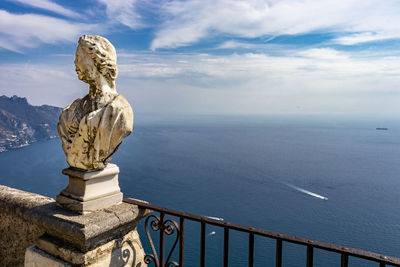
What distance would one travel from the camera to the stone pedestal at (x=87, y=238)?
2301mm

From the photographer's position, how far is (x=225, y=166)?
63.4 meters

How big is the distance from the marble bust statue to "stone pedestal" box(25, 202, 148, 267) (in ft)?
1.53

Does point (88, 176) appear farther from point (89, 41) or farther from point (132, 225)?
point (89, 41)

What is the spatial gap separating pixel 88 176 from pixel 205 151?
7867cm

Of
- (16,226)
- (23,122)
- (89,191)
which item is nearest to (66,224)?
(89,191)

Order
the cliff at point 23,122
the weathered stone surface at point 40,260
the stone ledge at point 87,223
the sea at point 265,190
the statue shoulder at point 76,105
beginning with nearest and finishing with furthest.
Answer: the stone ledge at point 87,223, the weathered stone surface at point 40,260, the statue shoulder at point 76,105, the sea at point 265,190, the cliff at point 23,122

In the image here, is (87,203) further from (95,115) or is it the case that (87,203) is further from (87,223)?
(95,115)

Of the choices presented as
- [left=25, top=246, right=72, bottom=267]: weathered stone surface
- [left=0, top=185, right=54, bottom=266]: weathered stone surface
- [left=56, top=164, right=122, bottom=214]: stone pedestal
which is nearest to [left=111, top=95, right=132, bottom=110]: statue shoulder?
[left=56, top=164, right=122, bottom=214]: stone pedestal

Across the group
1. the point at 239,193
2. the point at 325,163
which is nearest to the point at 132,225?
the point at 239,193

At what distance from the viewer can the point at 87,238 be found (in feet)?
7.22

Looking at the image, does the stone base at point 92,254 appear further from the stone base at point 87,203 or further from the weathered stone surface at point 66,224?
the stone base at point 87,203

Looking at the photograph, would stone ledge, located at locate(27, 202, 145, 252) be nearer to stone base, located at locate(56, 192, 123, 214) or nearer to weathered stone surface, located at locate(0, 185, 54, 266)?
stone base, located at locate(56, 192, 123, 214)

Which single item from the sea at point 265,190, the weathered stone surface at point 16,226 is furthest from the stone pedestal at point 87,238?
the sea at point 265,190

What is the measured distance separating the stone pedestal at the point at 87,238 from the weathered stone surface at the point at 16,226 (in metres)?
0.79
